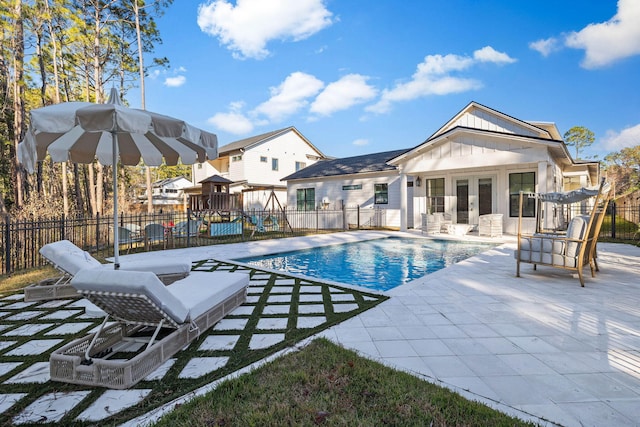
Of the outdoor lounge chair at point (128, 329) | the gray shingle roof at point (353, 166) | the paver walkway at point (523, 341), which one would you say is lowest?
the paver walkway at point (523, 341)

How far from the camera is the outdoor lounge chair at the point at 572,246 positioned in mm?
5070

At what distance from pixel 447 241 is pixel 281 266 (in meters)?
7.19

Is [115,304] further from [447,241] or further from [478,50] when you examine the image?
[478,50]

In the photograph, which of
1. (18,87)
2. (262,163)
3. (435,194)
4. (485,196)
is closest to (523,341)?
(485,196)

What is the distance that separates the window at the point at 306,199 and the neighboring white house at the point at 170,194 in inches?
648

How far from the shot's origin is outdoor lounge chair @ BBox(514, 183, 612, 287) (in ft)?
16.6

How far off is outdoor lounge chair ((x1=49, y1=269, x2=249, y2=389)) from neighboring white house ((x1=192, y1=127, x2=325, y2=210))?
60.3 ft

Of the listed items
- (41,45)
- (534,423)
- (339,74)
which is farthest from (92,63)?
(534,423)

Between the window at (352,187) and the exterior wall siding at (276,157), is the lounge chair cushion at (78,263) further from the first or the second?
the exterior wall siding at (276,157)

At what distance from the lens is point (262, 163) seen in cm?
2347

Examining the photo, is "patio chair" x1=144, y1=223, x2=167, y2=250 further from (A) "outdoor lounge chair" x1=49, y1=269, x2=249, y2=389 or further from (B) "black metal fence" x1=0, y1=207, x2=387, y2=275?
(A) "outdoor lounge chair" x1=49, y1=269, x2=249, y2=389

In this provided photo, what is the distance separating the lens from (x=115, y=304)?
8.32 feet

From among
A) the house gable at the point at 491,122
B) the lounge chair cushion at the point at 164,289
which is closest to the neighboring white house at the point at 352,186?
the house gable at the point at 491,122

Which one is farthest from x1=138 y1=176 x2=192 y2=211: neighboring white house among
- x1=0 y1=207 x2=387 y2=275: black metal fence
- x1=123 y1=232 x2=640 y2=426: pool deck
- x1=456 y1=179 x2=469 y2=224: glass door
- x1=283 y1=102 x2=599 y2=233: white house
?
x1=123 y1=232 x2=640 y2=426: pool deck
